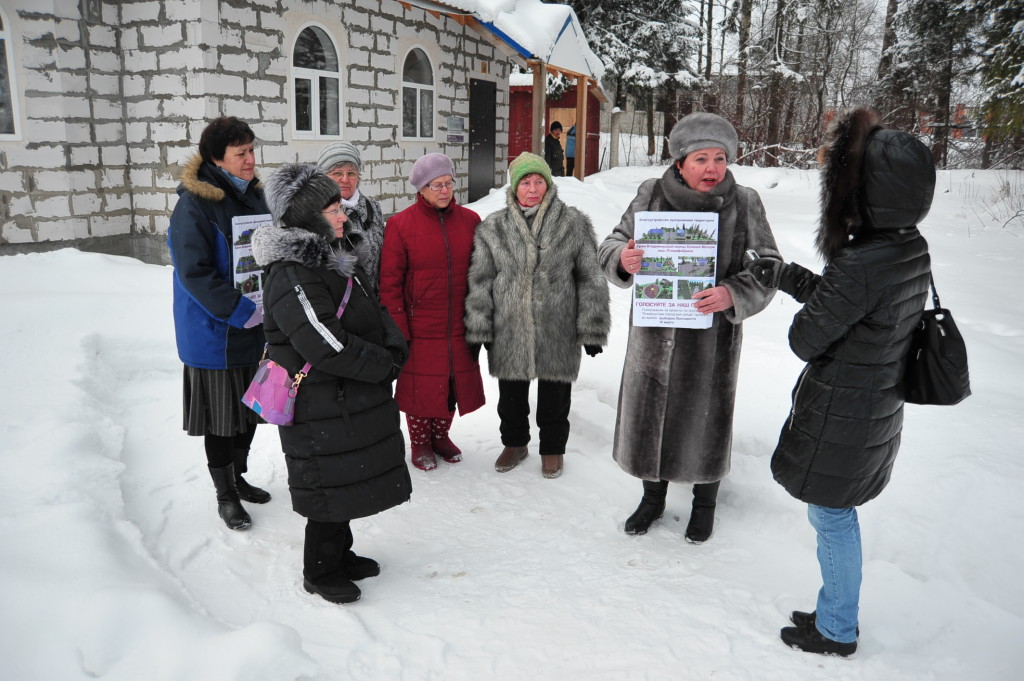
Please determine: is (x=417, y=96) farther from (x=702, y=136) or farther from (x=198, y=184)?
(x=702, y=136)

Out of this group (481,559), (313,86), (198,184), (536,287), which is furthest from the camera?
(313,86)

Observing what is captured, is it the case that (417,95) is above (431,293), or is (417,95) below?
above

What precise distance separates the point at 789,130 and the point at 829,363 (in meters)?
20.2

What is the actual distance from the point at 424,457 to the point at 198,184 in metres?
1.94

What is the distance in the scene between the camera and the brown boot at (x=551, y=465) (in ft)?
13.3

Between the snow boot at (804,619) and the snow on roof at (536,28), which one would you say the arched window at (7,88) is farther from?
the snow boot at (804,619)

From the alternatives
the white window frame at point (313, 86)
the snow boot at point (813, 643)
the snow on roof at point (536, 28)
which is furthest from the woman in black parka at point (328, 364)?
the snow on roof at point (536, 28)

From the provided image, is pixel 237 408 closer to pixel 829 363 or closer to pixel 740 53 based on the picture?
pixel 829 363

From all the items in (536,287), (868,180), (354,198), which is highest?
(868,180)

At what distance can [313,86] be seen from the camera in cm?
859

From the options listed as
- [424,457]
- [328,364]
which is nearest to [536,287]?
[424,457]

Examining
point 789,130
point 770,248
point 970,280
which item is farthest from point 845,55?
point 770,248

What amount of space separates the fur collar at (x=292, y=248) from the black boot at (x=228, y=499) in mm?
1340

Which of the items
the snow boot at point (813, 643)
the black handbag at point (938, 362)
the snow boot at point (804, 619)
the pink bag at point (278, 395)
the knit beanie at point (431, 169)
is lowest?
the snow boot at point (813, 643)
